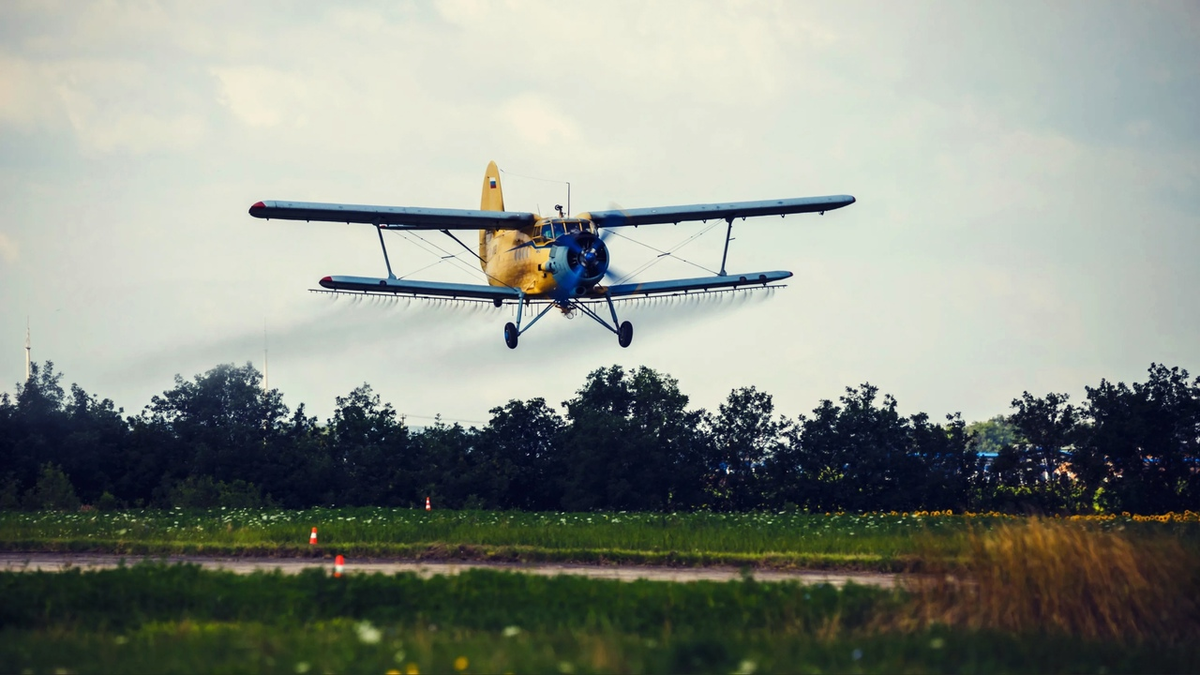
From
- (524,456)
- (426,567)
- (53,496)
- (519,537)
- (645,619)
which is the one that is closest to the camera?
(645,619)

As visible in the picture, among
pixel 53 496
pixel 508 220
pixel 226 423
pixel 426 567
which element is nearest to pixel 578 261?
pixel 508 220

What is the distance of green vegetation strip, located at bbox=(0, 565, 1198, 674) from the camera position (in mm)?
12406

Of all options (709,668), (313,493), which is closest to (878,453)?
(313,493)

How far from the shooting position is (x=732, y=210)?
1559 inches

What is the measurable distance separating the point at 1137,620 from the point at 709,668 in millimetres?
7186

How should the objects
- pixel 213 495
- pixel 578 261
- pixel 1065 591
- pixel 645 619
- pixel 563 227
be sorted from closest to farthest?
pixel 645 619, pixel 1065 591, pixel 578 261, pixel 563 227, pixel 213 495

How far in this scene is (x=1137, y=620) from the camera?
52.4 feet

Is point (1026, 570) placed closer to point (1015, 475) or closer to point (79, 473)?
point (1015, 475)

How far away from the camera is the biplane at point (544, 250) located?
35312mm

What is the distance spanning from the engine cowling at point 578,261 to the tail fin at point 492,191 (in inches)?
693

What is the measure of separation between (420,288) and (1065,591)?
2529 centimetres

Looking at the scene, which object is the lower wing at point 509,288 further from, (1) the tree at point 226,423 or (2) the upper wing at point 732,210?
(1) the tree at point 226,423

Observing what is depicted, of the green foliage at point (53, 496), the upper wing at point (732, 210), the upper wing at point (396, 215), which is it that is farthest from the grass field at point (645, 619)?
the green foliage at point (53, 496)

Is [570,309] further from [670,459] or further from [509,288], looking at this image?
[670,459]
